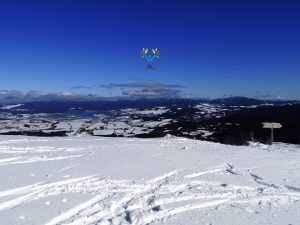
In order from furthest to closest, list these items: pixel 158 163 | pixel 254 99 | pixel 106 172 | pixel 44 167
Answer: pixel 254 99
pixel 158 163
pixel 44 167
pixel 106 172

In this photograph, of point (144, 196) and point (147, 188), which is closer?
point (144, 196)

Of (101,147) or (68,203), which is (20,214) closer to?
(68,203)

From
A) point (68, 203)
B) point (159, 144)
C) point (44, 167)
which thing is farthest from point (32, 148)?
point (68, 203)
